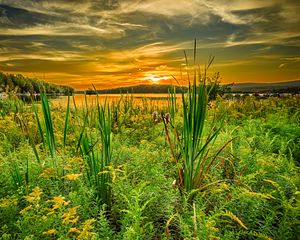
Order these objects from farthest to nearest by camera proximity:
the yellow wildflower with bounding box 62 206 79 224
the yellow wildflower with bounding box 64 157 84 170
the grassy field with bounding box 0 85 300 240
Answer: the yellow wildflower with bounding box 64 157 84 170 < the grassy field with bounding box 0 85 300 240 < the yellow wildflower with bounding box 62 206 79 224

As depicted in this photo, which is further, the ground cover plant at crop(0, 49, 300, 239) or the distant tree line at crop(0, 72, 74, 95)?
the distant tree line at crop(0, 72, 74, 95)

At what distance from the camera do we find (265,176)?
123 inches

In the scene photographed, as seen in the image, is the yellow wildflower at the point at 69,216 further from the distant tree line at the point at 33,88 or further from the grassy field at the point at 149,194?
the distant tree line at the point at 33,88

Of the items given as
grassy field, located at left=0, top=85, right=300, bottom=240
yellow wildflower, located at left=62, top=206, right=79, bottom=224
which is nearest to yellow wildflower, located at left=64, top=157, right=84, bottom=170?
grassy field, located at left=0, top=85, right=300, bottom=240

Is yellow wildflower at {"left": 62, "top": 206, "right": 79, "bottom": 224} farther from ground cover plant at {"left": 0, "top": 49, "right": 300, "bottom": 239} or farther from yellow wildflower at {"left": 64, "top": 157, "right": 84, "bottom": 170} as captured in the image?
yellow wildflower at {"left": 64, "top": 157, "right": 84, "bottom": 170}

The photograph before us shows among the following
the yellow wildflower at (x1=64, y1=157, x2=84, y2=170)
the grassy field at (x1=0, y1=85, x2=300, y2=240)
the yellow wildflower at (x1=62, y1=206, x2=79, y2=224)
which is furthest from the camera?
the yellow wildflower at (x1=64, y1=157, x2=84, y2=170)

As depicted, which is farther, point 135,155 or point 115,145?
point 115,145

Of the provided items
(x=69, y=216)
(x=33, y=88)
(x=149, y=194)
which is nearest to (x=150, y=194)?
(x=149, y=194)

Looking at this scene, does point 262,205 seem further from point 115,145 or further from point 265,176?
point 115,145

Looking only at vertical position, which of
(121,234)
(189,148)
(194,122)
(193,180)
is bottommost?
(121,234)

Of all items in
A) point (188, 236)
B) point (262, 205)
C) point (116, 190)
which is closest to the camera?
point (188, 236)

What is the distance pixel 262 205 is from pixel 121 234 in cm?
123

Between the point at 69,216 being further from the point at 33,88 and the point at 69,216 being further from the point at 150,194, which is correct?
the point at 33,88

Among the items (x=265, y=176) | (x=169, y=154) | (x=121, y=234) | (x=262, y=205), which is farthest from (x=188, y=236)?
(x=169, y=154)
